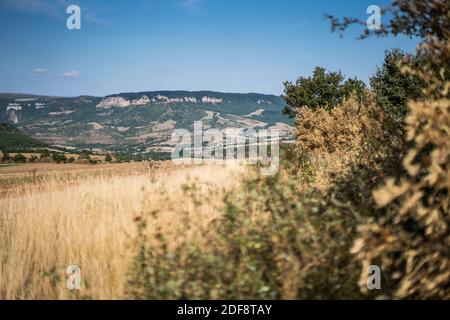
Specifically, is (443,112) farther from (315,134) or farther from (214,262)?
(315,134)

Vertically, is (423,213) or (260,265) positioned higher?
(423,213)

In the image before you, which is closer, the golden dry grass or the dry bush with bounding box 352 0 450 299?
the dry bush with bounding box 352 0 450 299

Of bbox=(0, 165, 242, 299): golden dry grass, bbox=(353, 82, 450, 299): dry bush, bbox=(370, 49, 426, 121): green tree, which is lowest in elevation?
bbox=(0, 165, 242, 299): golden dry grass

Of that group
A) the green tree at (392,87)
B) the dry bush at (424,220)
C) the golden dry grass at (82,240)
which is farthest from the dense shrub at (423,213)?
the green tree at (392,87)

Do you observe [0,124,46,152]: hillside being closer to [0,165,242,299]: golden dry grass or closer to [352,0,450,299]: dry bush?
[0,165,242,299]: golden dry grass

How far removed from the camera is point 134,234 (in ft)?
18.8

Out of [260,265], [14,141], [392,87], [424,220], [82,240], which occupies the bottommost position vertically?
[82,240]

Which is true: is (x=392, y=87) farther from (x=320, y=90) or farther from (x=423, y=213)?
(x=423, y=213)

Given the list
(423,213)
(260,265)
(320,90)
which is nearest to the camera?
(423,213)

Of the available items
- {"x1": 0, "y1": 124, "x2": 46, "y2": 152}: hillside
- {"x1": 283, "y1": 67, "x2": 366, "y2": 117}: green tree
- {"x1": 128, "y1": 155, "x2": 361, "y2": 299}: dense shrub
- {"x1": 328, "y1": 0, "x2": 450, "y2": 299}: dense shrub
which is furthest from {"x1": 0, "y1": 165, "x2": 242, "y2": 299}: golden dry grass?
{"x1": 0, "y1": 124, "x2": 46, "y2": 152}: hillside

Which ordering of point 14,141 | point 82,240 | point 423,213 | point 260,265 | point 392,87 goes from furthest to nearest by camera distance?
1. point 14,141
2. point 392,87
3. point 82,240
4. point 260,265
5. point 423,213

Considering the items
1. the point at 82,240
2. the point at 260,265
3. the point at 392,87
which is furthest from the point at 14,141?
the point at 260,265

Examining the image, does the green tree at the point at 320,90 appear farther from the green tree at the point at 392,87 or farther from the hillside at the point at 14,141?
the hillside at the point at 14,141
